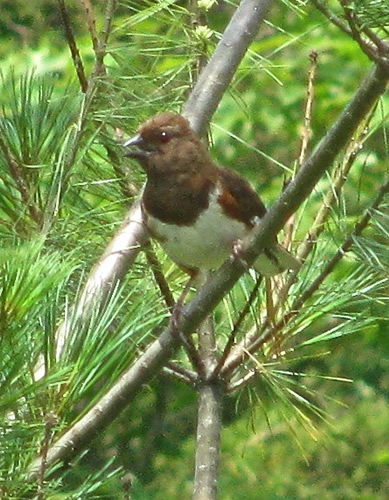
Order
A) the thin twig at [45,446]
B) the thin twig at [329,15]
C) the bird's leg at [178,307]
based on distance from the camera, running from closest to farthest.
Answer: the thin twig at [45,446], the thin twig at [329,15], the bird's leg at [178,307]

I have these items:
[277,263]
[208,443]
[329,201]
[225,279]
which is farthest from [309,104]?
[208,443]

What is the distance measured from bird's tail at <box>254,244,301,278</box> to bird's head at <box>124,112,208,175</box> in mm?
288

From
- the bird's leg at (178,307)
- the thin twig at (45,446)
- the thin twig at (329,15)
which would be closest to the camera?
the thin twig at (45,446)

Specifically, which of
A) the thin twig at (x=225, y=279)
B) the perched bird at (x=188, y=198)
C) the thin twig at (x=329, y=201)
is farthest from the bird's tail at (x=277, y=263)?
the thin twig at (x=225, y=279)

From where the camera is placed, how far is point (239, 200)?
1.83 metres

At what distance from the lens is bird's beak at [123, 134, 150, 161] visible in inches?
69.2

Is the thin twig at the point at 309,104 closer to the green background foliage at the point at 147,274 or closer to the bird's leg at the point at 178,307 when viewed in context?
the green background foliage at the point at 147,274

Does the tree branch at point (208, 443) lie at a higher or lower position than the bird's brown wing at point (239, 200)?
lower

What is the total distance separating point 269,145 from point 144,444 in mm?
1084

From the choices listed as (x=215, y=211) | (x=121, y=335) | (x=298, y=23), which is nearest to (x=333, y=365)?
(x=298, y=23)

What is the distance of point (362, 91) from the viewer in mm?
1062

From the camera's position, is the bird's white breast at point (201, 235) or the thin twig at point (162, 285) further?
the bird's white breast at point (201, 235)

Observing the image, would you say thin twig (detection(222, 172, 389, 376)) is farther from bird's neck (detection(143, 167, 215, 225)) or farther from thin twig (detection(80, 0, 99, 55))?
thin twig (detection(80, 0, 99, 55))

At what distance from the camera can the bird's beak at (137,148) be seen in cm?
176
